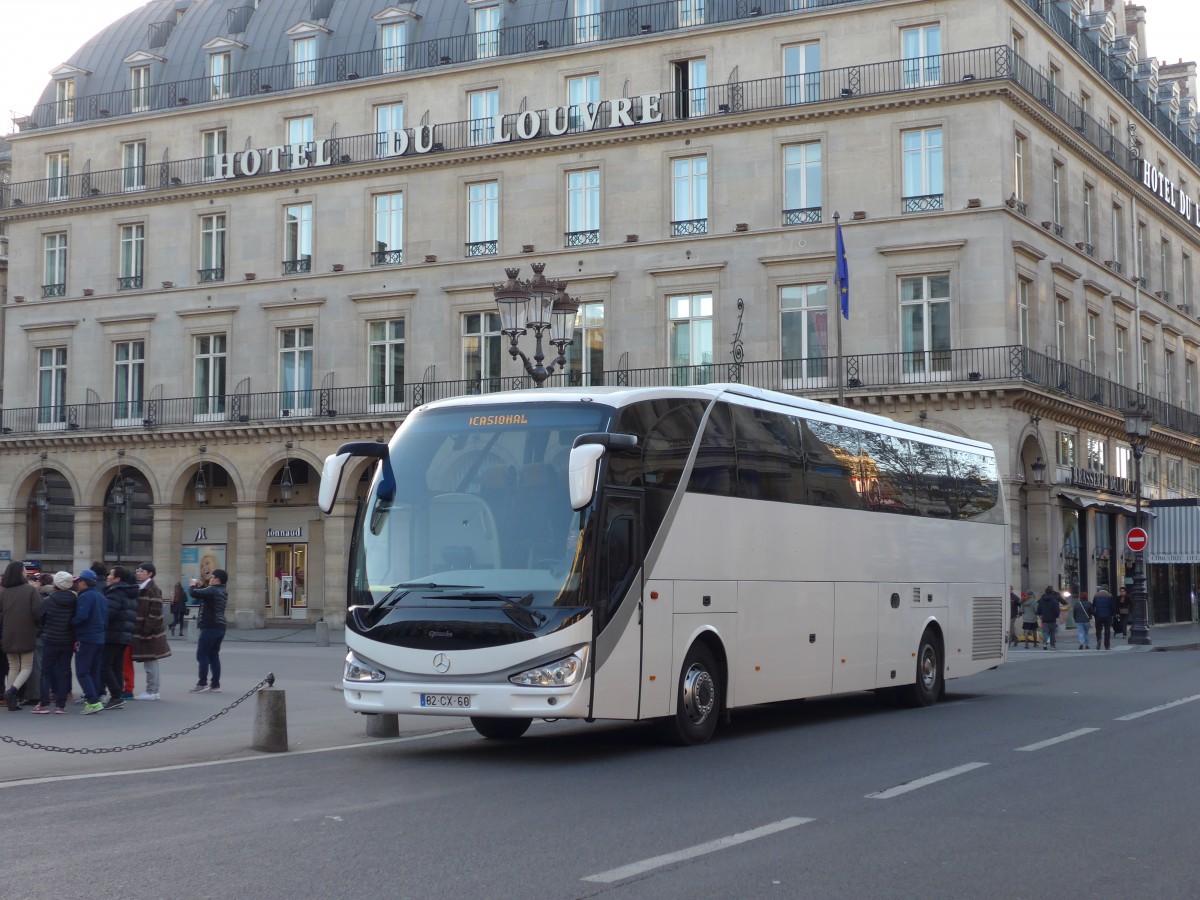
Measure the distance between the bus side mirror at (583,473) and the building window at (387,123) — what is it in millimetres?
38561

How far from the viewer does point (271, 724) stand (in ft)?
47.1

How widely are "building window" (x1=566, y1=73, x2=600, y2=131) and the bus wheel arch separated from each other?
33577mm

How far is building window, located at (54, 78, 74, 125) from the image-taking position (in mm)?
56031

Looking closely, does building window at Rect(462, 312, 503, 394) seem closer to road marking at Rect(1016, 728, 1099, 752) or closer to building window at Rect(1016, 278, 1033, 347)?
building window at Rect(1016, 278, 1033, 347)

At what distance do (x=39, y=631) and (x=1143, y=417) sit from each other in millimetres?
30294

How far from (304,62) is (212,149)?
4.40 m

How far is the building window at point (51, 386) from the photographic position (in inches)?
2130

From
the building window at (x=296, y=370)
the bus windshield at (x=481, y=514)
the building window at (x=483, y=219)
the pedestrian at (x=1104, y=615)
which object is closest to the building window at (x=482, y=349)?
the building window at (x=483, y=219)

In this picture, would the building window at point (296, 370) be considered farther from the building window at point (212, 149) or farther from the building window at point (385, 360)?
the building window at point (212, 149)

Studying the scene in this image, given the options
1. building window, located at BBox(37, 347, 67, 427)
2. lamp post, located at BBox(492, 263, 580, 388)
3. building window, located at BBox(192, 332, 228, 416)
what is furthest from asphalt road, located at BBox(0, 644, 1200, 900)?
building window, located at BBox(37, 347, 67, 427)

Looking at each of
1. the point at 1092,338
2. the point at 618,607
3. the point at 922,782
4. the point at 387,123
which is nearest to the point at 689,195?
the point at 387,123

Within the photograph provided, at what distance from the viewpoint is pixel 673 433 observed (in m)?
14.5

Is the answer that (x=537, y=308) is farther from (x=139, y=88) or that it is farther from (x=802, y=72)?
(x=139, y=88)

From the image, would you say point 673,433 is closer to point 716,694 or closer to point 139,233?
point 716,694
